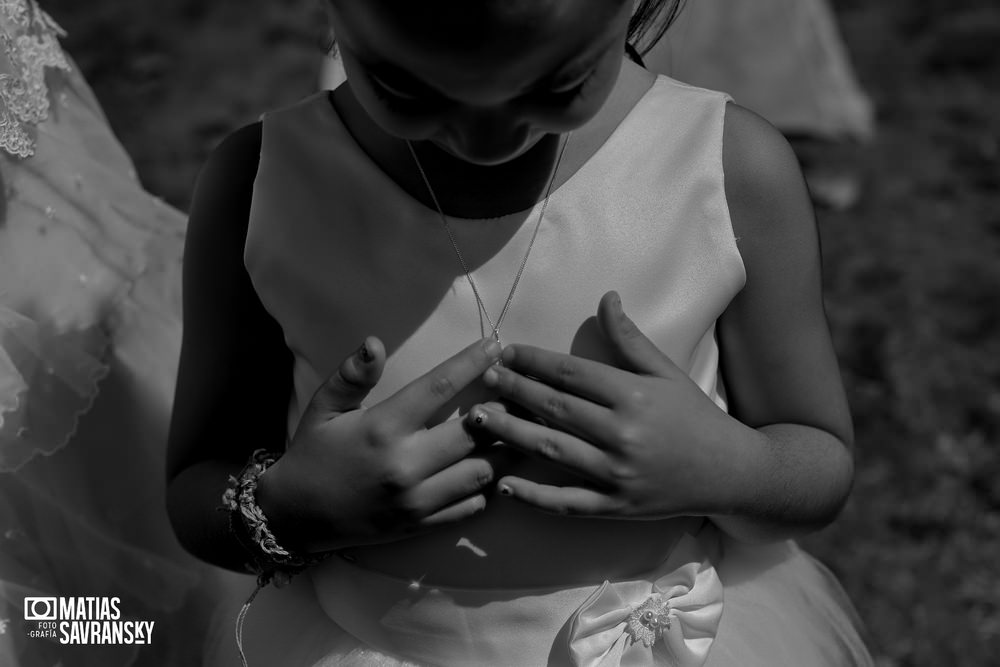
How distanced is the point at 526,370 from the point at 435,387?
0.10 m

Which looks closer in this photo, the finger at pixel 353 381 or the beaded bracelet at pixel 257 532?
the finger at pixel 353 381

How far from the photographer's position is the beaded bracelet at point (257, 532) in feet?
4.59

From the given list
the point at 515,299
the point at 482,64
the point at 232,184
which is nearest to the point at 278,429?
the point at 232,184

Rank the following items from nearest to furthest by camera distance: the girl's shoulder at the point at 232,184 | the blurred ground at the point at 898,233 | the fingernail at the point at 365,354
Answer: the fingernail at the point at 365,354 < the girl's shoulder at the point at 232,184 < the blurred ground at the point at 898,233

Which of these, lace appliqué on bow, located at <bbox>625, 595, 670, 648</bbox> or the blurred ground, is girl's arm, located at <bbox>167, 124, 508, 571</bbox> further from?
the blurred ground

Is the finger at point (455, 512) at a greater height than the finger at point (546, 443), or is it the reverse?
the finger at point (546, 443)

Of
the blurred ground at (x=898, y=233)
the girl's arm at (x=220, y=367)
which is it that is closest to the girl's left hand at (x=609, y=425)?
the girl's arm at (x=220, y=367)

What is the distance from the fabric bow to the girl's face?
560 mm

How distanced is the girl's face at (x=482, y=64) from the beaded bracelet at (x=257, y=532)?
0.54 meters

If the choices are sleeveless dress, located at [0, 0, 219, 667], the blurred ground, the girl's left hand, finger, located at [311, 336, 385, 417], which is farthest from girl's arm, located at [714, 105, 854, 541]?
the blurred ground

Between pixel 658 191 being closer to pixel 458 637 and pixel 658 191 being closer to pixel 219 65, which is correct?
pixel 458 637

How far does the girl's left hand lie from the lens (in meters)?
1.27

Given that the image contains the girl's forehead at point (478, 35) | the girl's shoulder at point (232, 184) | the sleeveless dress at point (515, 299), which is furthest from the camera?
Answer: the girl's shoulder at point (232, 184)

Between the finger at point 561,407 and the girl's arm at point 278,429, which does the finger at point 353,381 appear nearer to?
the girl's arm at point 278,429
